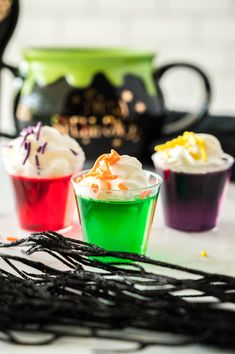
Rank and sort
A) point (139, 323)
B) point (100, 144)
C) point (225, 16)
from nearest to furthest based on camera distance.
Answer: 1. point (139, 323)
2. point (100, 144)
3. point (225, 16)

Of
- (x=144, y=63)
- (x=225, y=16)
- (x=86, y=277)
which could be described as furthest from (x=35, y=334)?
(x=225, y=16)

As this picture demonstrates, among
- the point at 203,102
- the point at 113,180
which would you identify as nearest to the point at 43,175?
the point at 113,180

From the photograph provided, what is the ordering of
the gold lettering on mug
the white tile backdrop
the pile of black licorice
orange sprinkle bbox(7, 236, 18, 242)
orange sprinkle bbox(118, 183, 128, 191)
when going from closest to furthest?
1. the pile of black licorice
2. orange sprinkle bbox(118, 183, 128, 191)
3. orange sprinkle bbox(7, 236, 18, 242)
4. the gold lettering on mug
5. the white tile backdrop

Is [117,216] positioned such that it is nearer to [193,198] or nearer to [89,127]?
[193,198]

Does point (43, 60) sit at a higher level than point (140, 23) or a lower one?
higher

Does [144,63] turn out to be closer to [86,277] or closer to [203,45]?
[86,277]

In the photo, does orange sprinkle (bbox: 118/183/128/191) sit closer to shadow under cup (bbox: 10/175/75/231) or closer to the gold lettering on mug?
shadow under cup (bbox: 10/175/75/231)

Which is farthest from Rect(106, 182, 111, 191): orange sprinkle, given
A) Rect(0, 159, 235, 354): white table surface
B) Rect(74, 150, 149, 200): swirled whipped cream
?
Answer: Rect(0, 159, 235, 354): white table surface
